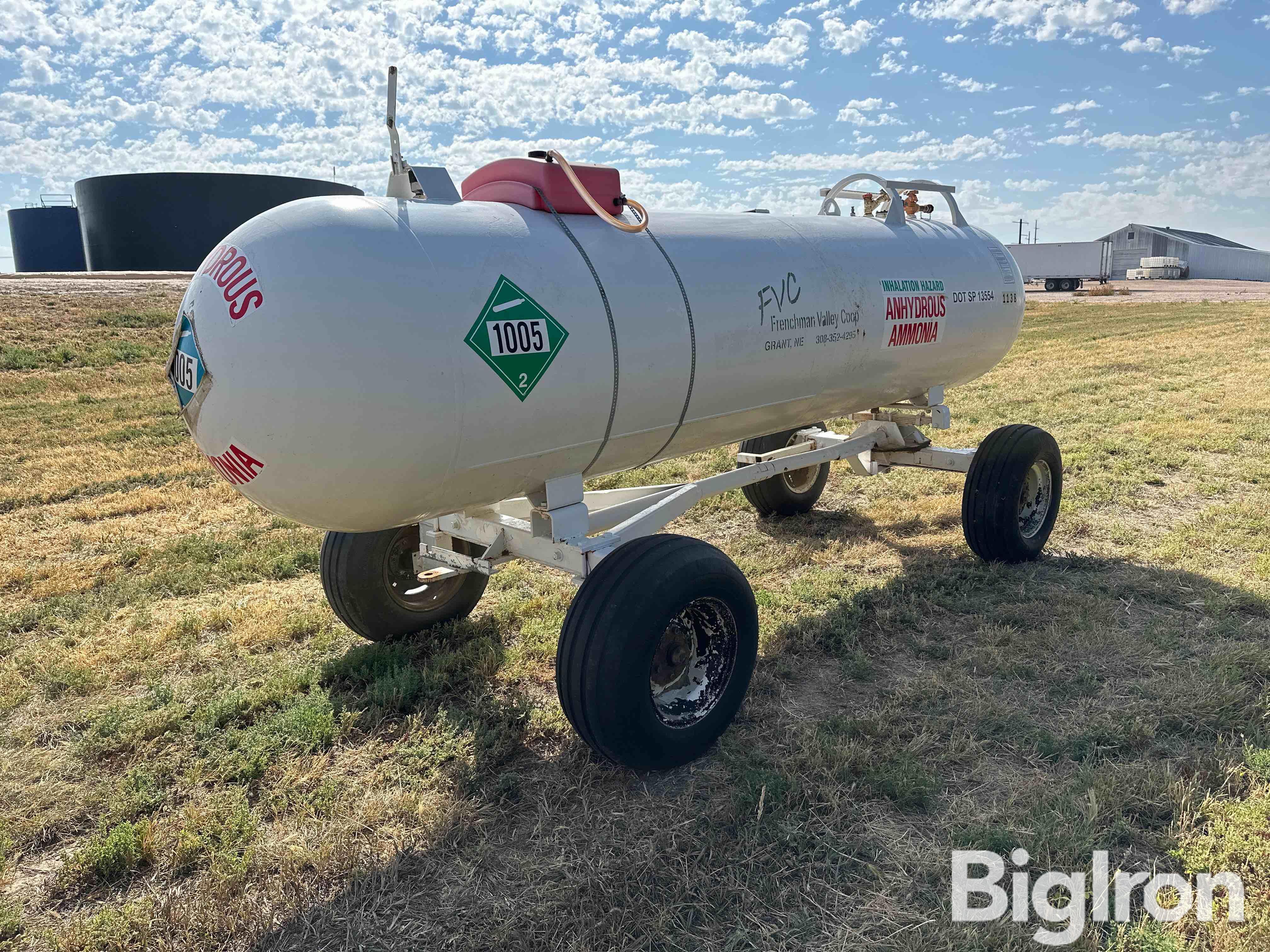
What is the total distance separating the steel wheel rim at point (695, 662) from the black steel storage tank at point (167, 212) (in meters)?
46.7

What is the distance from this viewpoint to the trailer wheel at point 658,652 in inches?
122

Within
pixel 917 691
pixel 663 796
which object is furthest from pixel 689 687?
pixel 917 691

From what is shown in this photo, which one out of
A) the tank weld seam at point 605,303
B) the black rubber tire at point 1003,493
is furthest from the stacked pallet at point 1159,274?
the tank weld seam at point 605,303

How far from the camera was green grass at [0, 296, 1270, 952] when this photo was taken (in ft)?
8.71

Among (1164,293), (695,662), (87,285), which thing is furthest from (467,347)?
(1164,293)

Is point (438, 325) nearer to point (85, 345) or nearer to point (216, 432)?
point (216, 432)

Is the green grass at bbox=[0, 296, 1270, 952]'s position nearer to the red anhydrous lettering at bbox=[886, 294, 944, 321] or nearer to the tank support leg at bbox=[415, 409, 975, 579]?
the tank support leg at bbox=[415, 409, 975, 579]

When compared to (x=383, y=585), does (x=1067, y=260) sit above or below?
above

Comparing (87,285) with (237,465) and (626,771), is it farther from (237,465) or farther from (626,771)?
(626,771)

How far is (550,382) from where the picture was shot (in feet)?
10.3

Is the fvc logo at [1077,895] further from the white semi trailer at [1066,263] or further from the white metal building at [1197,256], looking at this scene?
the white metal building at [1197,256]

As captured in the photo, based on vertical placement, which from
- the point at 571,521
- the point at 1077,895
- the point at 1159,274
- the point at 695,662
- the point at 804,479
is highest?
the point at 1159,274

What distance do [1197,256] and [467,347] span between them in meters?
76.3

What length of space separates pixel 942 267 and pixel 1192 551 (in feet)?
7.93
